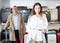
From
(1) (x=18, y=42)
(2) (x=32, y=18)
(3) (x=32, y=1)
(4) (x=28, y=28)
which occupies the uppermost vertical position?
(3) (x=32, y=1)

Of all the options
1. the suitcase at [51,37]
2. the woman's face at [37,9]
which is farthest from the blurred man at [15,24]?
the suitcase at [51,37]

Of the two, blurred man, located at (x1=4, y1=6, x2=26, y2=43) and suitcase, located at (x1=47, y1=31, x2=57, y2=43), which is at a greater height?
blurred man, located at (x1=4, y1=6, x2=26, y2=43)

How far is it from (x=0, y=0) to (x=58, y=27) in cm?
79

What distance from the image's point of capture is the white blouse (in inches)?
75.0

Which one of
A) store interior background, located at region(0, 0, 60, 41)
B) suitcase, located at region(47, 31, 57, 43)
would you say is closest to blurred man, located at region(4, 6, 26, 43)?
store interior background, located at region(0, 0, 60, 41)

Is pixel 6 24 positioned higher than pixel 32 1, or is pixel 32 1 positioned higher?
pixel 32 1

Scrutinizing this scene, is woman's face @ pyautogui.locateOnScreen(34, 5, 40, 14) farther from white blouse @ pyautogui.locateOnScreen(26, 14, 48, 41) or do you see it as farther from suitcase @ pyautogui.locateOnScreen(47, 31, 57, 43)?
suitcase @ pyautogui.locateOnScreen(47, 31, 57, 43)

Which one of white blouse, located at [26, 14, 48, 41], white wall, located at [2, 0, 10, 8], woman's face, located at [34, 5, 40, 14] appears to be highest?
white wall, located at [2, 0, 10, 8]

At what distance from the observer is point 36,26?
6.26ft

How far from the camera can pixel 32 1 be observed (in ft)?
6.41

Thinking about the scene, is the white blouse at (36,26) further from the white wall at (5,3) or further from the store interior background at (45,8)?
the white wall at (5,3)

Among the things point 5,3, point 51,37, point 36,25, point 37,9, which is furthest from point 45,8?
point 5,3

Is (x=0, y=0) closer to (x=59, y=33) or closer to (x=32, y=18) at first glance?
(x=32, y=18)

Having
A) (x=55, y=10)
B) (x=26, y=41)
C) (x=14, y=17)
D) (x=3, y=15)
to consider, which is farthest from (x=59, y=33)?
(x=3, y=15)
